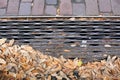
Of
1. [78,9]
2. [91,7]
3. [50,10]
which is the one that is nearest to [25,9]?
[50,10]

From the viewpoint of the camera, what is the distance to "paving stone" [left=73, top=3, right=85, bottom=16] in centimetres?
369

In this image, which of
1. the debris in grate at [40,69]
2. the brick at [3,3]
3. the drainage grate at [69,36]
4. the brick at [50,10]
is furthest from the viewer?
the brick at [3,3]

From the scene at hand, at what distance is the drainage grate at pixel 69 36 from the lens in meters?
3.22


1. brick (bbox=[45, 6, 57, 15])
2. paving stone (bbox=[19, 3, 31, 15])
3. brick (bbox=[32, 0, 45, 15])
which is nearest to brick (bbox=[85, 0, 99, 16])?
brick (bbox=[45, 6, 57, 15])

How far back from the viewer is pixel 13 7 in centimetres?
379

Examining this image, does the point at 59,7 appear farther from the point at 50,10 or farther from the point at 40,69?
the point at 40,69

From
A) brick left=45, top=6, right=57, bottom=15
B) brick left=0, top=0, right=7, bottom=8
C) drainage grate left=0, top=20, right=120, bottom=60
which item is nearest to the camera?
drainage grate left=0, top=20, right=120, bottom=60

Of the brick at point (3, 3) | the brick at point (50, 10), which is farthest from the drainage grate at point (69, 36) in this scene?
the brick at point (3, 3)

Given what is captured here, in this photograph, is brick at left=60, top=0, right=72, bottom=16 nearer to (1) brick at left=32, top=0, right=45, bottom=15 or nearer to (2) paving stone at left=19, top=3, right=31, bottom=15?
(1) brick at left=32, top=0, right=45, bottom=15

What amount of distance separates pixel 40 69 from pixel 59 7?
6.18ft

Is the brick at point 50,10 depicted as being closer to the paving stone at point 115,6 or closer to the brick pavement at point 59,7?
the brick pavement at point 59,7

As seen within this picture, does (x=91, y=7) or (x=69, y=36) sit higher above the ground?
(x=91, y=7)

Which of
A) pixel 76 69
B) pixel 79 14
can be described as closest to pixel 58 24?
pixel 79 14

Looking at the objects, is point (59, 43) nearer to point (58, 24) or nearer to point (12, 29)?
point (58, 24)
